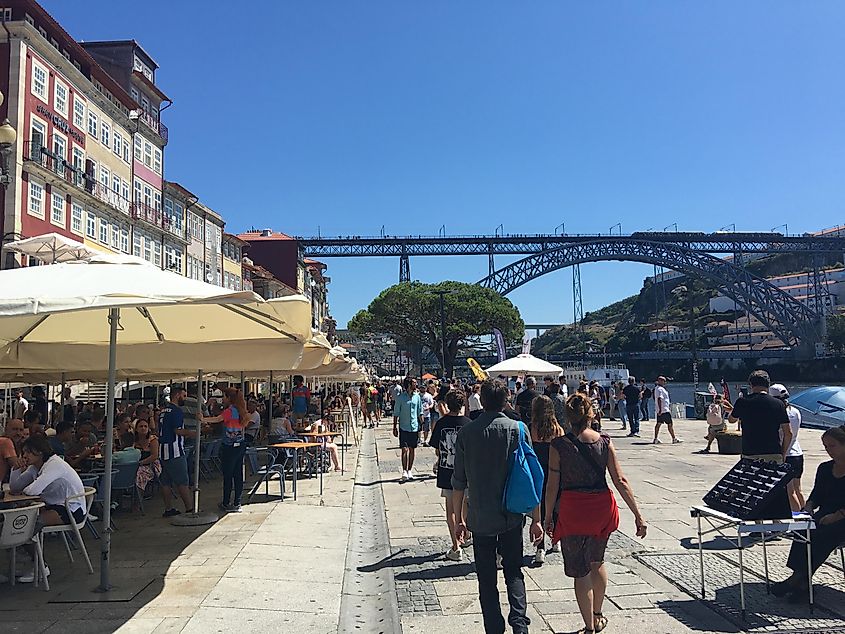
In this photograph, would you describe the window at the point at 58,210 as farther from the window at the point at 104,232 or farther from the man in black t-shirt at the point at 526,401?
the man in black t-shirt at the point at 526,401

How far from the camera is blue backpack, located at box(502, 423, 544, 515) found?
4.18 metres

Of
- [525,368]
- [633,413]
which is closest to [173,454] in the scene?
[525,368]

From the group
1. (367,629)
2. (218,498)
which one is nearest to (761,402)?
(367,629)

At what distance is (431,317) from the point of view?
180 ft

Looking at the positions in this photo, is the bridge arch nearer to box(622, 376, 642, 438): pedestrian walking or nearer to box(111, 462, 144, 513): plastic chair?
box(622, 376, 642, 438): pedestrian walking

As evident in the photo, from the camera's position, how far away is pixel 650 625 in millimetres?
4711

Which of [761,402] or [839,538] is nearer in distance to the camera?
[839,538]

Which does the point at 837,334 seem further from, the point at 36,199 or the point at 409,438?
the point at 409,438

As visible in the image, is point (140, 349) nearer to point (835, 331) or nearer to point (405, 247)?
point (405, 247)

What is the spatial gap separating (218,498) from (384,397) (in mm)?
32296

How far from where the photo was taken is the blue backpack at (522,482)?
13.7ft

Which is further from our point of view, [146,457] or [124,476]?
[146,457]

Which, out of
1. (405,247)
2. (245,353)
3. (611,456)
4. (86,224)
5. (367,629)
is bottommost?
(367,629)

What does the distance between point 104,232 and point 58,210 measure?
14.9 ft
